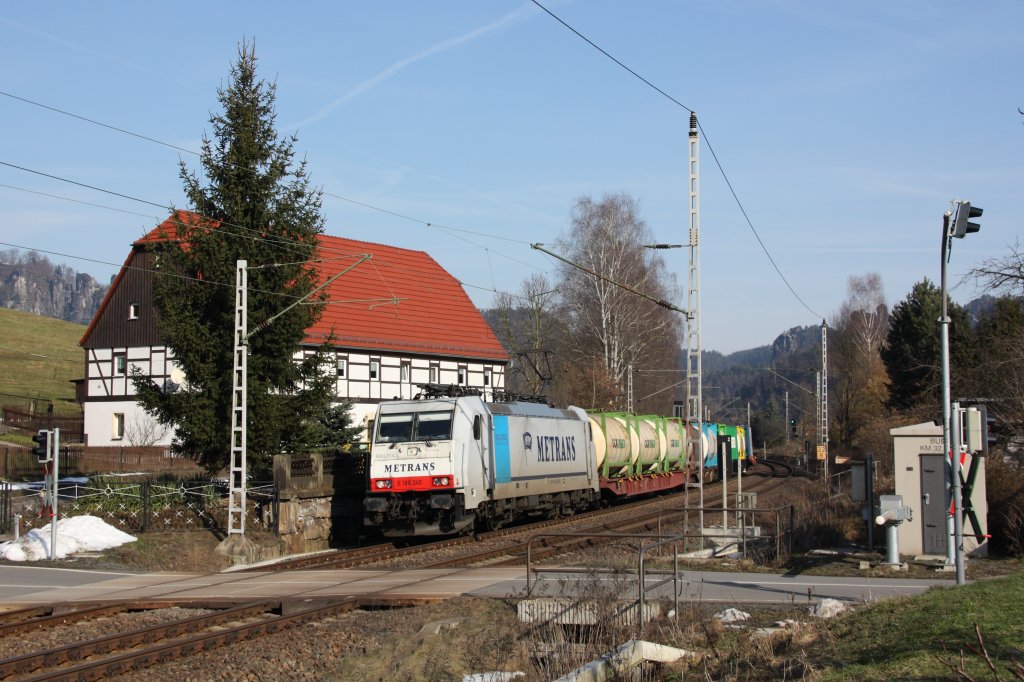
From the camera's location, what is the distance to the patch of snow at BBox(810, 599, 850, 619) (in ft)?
38.3

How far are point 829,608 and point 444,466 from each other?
11103 millimetres

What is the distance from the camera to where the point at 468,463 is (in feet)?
72.1

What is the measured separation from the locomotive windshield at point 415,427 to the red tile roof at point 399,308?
19666 mm

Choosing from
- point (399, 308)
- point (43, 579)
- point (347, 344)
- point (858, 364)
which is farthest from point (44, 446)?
point (858, 364)

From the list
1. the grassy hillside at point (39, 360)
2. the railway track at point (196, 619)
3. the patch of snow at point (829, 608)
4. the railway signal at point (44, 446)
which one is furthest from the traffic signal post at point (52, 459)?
the grassy hillside at point (39, 360)

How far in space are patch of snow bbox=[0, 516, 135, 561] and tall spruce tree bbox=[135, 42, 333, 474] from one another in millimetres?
2665

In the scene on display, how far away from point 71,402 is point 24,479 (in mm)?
25809

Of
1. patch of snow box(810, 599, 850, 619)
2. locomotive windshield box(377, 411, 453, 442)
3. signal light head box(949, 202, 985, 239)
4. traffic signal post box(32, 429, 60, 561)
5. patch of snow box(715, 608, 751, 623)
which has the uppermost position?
signal light head box(949, 202, 985, 239)

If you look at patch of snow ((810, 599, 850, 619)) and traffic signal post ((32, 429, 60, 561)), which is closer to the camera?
patch of snow ((810, 599, 850, 619))

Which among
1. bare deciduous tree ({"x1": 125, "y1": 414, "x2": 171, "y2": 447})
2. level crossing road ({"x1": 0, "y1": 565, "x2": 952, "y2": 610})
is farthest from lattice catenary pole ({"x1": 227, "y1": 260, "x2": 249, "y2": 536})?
bare deciduous tree ({"x1": 125, "y1": 414, "x2": 171, "y2": 447})

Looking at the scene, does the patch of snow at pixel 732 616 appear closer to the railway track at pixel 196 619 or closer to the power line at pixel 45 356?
the railway track at pixel 196 619

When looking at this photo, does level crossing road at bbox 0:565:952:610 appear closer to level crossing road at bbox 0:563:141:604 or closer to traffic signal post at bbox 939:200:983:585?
level crossing road at bbox 0:563:141:604

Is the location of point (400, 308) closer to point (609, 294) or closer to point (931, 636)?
point (609, 294)

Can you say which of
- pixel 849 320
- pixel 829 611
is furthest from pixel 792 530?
pixel 849 320
